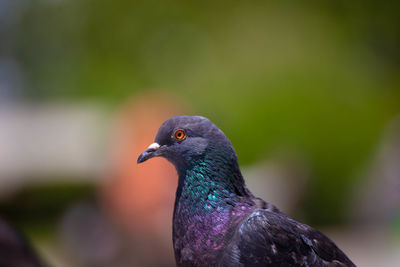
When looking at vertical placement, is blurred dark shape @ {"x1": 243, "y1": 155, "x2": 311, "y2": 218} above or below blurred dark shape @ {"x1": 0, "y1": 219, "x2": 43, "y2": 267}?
below

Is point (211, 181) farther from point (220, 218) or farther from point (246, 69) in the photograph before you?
point (246, 69)

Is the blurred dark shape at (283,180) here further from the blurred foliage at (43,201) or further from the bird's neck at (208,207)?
the bird's neck at (208,207)

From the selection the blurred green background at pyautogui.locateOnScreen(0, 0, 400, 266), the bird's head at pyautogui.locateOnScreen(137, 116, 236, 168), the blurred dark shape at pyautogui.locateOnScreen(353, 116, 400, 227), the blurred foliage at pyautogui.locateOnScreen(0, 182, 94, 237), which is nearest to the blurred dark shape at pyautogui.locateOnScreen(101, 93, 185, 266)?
the blurred green background at pyautogui.locateOnScreen(0, 0, 400, 266)

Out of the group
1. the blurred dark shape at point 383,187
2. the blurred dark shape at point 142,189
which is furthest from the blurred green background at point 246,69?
the blurred dark shape at point 142,189

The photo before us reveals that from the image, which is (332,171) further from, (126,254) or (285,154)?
(126,254)

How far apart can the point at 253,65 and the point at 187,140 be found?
275 inches

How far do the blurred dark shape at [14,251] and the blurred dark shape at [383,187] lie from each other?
5.67m

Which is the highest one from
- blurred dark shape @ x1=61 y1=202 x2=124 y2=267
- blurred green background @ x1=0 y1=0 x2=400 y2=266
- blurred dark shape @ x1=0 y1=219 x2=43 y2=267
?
blurred green background @ x1=0 y1=0 x2=400 y2=266

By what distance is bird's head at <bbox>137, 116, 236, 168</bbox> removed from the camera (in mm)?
1839

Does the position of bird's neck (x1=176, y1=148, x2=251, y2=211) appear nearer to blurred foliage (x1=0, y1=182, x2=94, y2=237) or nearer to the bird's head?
the bird's head

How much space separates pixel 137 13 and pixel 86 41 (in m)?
1.22

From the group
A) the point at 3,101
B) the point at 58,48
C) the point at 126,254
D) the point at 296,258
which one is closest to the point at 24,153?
the point at 3,101

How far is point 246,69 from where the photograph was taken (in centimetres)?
865

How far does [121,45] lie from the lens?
9.83 meters
